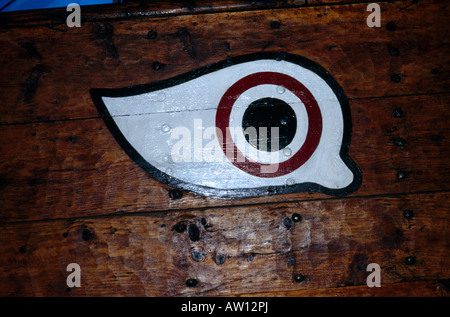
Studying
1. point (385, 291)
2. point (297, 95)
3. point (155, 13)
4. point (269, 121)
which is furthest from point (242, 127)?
point (385, 291)

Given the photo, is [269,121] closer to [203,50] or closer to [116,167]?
[203,50]

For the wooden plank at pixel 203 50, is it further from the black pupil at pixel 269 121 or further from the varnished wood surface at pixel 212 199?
the black pupil at pixel 269 121

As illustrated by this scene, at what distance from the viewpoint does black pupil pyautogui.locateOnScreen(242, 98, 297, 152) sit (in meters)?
1.00

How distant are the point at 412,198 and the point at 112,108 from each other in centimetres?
116

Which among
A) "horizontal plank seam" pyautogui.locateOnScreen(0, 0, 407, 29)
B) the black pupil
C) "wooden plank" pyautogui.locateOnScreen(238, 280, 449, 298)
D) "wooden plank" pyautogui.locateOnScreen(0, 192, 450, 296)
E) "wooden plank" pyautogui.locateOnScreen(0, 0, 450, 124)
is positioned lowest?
"wooden plank" pyautogui.locateOnScreen(238, 280, 449, 298)

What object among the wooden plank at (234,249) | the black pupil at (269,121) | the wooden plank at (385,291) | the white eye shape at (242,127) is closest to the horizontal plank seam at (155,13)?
the white eye shape at (242,127)

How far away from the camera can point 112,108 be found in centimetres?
101

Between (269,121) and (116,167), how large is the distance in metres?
0.59

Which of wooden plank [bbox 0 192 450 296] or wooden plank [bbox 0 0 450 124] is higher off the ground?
wooden plank [bbox 0 0 450 124]

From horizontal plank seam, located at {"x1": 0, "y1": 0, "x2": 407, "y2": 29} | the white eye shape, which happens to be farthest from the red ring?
horizontal plank seam, located at {"x1": 0, "y1": 0, "x2": 407, "y2": 29}

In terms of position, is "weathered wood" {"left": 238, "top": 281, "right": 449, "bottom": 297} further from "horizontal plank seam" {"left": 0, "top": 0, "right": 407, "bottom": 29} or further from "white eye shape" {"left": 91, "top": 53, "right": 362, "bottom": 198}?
"horizontal plank seam" {"left": 0, "top": 0, "right": 407, "bottom": 29}

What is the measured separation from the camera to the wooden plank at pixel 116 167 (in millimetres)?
989

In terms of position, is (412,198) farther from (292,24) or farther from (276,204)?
(292,24)
